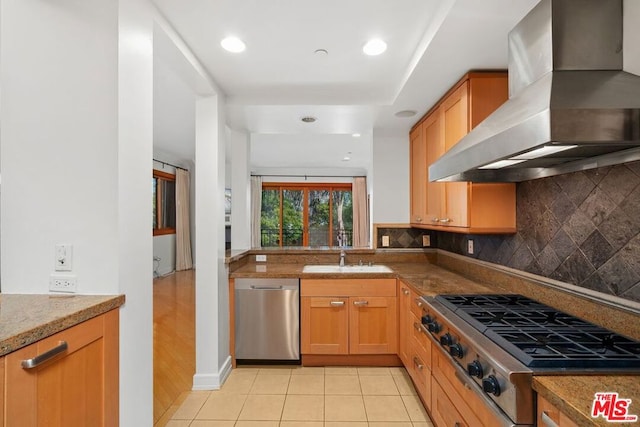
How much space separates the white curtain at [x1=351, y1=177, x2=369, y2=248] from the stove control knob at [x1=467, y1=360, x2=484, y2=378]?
6.45 metres

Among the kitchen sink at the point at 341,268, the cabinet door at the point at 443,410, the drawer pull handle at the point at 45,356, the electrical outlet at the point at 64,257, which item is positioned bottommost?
the cabinet door at the point at 443,410

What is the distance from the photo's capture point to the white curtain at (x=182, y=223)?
6.80 metres

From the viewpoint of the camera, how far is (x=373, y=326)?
109 inches

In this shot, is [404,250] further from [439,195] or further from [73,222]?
[73,222]

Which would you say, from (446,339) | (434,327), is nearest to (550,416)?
(446,339)

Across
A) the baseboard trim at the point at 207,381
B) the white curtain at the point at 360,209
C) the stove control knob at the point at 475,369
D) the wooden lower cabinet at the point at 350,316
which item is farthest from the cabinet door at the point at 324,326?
the white curtain at the point at 360,209

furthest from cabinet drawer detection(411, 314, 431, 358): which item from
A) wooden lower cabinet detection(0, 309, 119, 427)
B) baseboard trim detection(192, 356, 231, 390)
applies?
wooden lower cabinet detection(0, 309, 119, 427)

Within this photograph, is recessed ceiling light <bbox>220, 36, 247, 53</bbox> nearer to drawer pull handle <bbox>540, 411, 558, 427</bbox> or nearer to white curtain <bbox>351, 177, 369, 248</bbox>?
drawer pull handle <bbox>540, 411, 558, 427</bbox>

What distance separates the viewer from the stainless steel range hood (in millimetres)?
967

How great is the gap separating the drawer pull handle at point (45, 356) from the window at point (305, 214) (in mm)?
6777

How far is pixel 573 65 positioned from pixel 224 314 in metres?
2.67

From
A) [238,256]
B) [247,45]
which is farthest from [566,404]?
[238,256]

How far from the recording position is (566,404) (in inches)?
33.4

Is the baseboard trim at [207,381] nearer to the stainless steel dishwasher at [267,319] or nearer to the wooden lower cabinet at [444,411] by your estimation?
the stainless steel dishwasher at [267,319]
